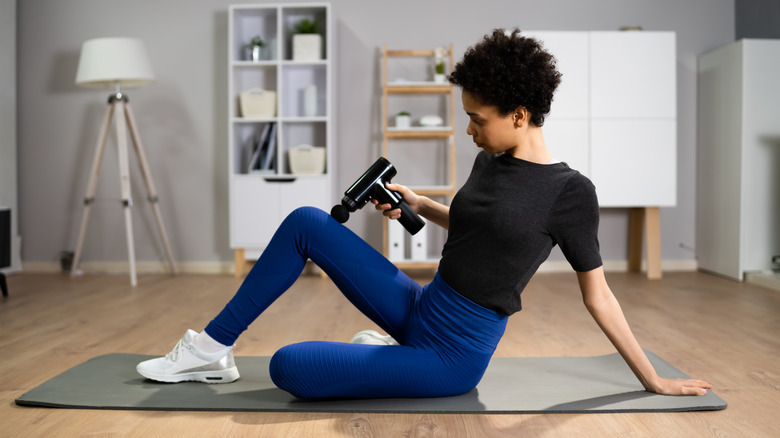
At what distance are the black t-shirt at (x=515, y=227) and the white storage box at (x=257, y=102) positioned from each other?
2965mm

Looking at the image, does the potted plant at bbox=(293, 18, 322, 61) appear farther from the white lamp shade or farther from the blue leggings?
the blue leggings

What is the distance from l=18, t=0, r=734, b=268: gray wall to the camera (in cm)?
455

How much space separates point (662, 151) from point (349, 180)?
1.99 meters

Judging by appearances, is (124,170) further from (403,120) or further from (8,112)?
(403,120)

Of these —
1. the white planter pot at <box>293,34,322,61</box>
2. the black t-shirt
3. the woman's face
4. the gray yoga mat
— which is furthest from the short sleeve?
the white planter pot at <box>293,34,322,61</box>

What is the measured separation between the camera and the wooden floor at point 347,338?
62.2 inches

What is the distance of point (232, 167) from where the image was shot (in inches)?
170

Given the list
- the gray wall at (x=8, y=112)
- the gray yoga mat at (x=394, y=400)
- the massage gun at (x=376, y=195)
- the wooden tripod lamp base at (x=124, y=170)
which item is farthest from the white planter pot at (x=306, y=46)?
the massage gun at (x=376, y=195)

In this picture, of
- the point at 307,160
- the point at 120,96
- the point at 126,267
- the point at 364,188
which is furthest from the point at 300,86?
the point at 364,188

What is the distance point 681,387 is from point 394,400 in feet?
2.41

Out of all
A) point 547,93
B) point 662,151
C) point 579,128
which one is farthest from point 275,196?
point 547,93

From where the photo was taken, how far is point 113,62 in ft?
13.3

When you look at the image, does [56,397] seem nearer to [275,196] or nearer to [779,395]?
[779,395]

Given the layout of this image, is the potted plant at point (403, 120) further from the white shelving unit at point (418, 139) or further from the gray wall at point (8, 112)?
the gray wall at point (8, 112)
